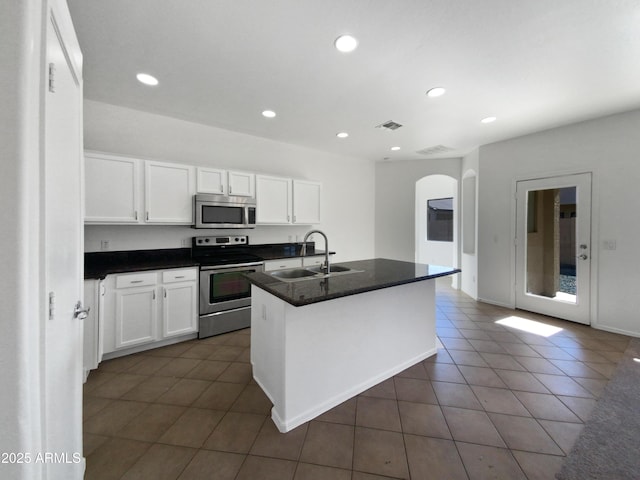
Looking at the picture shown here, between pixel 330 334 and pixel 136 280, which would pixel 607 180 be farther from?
pixel 136 280

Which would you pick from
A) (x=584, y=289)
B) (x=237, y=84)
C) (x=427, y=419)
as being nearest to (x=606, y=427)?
(x=427, y=419)

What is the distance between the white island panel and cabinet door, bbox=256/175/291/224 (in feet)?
6.02

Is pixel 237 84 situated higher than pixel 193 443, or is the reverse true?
pixel 237 84

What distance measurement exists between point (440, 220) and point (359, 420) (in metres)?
6.22

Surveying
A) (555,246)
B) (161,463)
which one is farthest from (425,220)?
(161,463)

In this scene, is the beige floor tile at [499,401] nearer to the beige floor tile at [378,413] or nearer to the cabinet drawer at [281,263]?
the beige floor tile at [378,413]

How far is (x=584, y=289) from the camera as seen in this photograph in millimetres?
3398

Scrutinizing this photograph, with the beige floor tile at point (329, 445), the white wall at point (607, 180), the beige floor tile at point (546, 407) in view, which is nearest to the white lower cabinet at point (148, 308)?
the beige floor tile at point (329, 445)

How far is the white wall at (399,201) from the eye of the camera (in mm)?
5211

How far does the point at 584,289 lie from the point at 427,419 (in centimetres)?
327

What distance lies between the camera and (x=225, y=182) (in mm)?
3352

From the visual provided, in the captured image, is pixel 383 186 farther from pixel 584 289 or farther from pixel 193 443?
pixel 193 443

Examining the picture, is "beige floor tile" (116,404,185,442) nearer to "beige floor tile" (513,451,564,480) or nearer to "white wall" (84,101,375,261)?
"white wall" (84,101,375,261)

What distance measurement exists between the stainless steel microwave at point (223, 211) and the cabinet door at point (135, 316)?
0.97 meters
